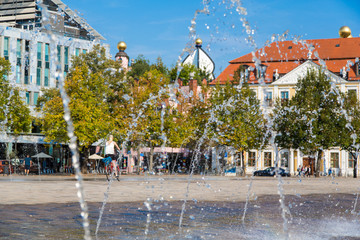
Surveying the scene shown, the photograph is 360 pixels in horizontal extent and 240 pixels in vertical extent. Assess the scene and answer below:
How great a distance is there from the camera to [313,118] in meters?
49.2

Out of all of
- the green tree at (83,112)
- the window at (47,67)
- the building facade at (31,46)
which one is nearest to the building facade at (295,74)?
the building facade at (31,46)

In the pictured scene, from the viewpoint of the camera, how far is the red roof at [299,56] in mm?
64062

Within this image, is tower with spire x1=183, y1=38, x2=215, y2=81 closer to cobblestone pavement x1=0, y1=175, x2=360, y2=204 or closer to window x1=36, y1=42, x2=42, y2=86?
window x1=36, y1=42, x2=42, y2=86

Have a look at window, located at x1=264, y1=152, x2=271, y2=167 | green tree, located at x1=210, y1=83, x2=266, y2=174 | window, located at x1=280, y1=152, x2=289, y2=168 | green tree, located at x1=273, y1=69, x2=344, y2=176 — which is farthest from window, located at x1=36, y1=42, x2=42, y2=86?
window, located at x1=280, y1=152, x2=289, y2=168

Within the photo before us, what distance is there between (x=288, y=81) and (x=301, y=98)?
1526 cm

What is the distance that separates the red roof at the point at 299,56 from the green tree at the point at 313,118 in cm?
1374

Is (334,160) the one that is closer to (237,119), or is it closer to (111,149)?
(237,119)

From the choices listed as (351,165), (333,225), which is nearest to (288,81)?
(351,165)

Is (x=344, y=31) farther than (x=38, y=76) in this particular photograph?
Yes

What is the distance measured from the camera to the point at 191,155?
64.8 meters

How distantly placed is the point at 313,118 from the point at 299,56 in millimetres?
17898

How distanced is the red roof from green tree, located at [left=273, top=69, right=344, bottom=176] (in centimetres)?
1374

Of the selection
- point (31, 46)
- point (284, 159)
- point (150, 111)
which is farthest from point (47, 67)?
point (284, 159)

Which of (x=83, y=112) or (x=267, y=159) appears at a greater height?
(x=83, y=112)
